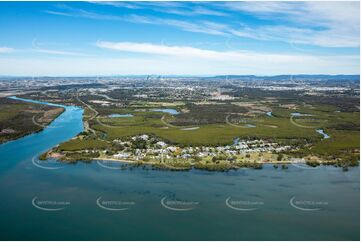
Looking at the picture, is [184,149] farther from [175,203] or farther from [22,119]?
[22,119]

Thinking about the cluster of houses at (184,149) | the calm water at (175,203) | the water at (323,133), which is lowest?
the calm water at (175,203)

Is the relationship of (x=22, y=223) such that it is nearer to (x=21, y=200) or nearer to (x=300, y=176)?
(x=21, y=200)

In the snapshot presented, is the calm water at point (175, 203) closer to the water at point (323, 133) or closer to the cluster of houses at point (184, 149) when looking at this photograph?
the cluster of houses at point (184, 149)

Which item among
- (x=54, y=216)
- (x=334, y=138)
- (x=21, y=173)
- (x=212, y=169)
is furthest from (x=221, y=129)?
(x=54, y=216)

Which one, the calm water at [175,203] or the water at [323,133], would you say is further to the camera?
the water at [323,133]

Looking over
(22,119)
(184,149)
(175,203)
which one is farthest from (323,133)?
(22,119)

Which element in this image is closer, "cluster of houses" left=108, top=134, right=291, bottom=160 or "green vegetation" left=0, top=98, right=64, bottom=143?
"cluster of houses" left=108, top=134, right=291, bottom=160

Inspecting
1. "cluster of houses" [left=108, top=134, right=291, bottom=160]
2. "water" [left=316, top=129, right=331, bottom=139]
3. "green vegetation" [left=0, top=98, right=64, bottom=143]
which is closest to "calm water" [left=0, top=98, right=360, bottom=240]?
"cluster of houses" [left=108, top=134, right=291, bottom=160]

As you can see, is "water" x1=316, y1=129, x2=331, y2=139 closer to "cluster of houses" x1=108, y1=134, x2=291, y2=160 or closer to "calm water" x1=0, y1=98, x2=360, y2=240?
"cluster of houses" x1=108, y1=134, x2=291, y2=160

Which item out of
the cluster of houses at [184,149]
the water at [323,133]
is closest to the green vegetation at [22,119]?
the cluster of houses at [184,149]
